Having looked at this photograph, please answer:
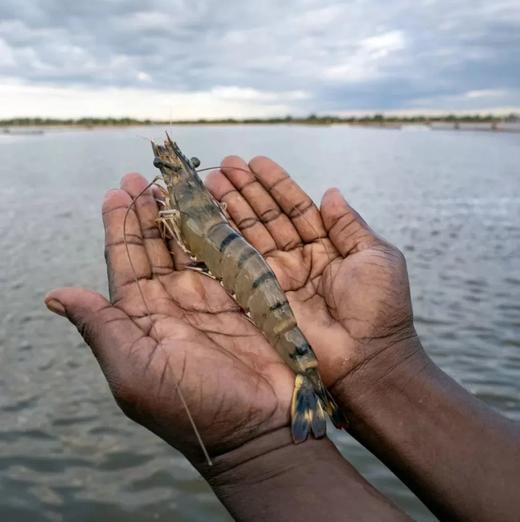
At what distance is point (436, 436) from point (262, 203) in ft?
9.06

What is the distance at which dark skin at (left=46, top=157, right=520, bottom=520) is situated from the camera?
355 centimetres

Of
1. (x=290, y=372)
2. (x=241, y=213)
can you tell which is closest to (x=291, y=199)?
(x=241, y=213)

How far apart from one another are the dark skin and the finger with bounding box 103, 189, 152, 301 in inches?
0.5

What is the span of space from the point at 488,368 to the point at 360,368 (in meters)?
4.64

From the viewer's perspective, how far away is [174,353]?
12.1 feet

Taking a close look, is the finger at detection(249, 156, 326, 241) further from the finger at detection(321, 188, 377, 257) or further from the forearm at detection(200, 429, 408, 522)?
the forearm at detection(200, 429, 408, 522)

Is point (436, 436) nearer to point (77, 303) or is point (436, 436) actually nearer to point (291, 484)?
point (291, 484)

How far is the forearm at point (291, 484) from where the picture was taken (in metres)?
3.32

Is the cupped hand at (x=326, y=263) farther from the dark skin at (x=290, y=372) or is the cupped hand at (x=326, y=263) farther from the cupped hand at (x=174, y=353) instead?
the cupped hand at (x=174, y=353)

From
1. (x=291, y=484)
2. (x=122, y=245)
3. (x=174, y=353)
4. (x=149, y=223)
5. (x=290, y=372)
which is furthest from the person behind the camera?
(x=149, y=223)

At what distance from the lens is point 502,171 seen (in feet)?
110

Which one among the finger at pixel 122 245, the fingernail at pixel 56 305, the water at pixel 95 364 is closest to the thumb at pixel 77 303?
the fingernail at pixel 56 305

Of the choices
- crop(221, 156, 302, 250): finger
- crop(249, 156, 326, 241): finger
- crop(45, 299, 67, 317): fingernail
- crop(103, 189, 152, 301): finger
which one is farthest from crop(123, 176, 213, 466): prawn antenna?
crop(249, 156, 326, 241): finger

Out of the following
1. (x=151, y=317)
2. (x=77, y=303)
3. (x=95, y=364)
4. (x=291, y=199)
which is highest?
(x=291, y=199)
